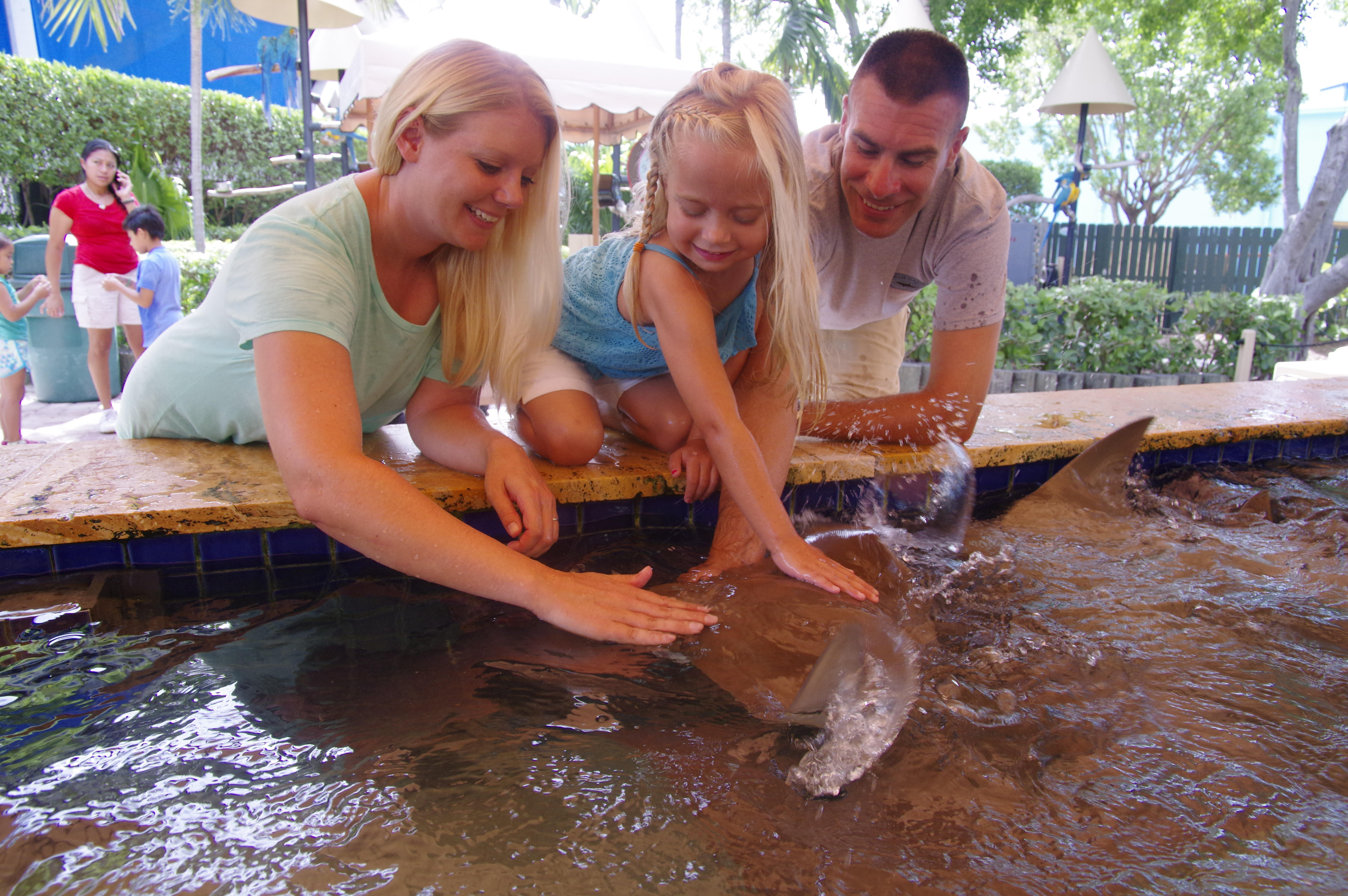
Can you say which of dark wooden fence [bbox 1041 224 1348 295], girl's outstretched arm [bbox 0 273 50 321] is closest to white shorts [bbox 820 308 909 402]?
girl's outstretched arm [bbox 0 273 50 321]

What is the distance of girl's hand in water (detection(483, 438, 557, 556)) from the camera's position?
197 cm

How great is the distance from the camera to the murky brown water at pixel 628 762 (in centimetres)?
116

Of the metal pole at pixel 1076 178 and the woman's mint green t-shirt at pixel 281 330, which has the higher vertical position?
the metal pole at pixel 1076 178

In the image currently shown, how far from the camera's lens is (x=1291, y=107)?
1195cm

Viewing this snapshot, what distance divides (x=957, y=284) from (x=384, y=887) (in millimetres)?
2489

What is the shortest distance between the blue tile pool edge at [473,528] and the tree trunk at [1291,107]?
1094 cm

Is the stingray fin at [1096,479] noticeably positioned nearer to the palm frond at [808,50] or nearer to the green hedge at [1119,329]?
the green hedge at [1119,329]

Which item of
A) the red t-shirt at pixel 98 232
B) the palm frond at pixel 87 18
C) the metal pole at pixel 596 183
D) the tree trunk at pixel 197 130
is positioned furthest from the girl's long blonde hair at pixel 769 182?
the palm frond at pixel 87 18

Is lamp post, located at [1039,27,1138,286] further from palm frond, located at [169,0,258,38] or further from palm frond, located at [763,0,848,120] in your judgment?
palm frond, located at [169,0,258,38]

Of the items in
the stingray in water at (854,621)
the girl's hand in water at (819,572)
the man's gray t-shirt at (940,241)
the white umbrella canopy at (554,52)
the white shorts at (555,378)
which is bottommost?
the stingray in water at (854,621)

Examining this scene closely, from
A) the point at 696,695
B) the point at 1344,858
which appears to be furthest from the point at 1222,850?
the point at 696,695

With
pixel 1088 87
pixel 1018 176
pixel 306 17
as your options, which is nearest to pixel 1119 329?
pixel 1088 87

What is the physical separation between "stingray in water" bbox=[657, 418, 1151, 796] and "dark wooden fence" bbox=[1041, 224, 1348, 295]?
16.5 m

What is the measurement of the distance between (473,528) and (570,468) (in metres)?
0.49
